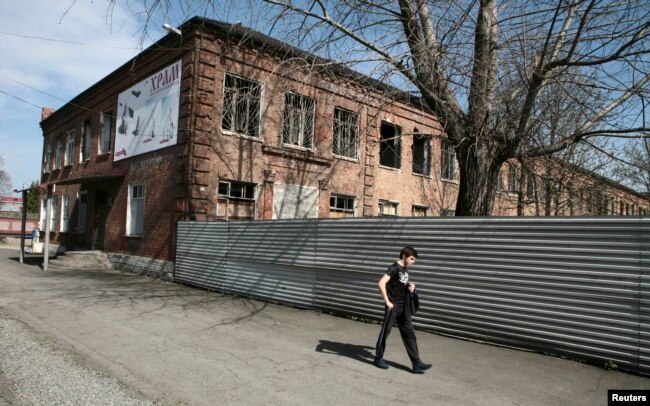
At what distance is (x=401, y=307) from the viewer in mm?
5828

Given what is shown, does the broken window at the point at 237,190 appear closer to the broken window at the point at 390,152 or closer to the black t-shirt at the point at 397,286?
the broken window at the point at 390,152

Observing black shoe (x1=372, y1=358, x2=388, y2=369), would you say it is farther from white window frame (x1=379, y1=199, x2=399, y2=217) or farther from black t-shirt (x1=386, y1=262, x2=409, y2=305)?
white window frame (x1=379, y1=199, x2=399, y2=217)

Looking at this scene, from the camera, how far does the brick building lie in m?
14.2

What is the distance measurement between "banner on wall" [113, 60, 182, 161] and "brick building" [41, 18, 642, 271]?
68mm

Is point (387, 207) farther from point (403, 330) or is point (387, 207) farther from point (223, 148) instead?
point (403, 330)

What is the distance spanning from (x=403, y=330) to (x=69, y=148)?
24148 mm

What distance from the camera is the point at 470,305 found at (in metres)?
7.36

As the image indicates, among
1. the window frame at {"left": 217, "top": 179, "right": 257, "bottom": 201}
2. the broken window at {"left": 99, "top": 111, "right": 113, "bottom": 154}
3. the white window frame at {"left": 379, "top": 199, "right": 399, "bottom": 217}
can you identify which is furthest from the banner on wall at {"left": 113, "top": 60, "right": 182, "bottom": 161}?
the white window frame at {"left": 379, "top": 199, "right": 399, "bottom": 217}

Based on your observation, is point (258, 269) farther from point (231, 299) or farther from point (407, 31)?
point (407, 31)

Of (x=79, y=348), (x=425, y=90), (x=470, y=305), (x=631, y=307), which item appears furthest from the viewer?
(x=425, y=90)

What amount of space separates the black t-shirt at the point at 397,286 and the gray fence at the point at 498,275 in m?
2.03

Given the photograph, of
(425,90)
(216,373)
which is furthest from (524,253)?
(216,373)

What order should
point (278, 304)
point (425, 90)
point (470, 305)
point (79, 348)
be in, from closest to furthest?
1. point (79, 348)
2. point (470, 305)
3. point (425, 90)
4. point (278, 304)

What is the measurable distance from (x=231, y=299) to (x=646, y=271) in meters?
8.56
